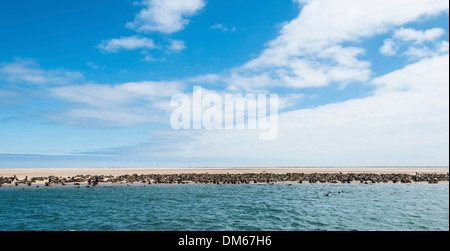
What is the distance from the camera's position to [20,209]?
28.3 meters

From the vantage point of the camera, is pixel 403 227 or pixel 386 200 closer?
pixel 403 227

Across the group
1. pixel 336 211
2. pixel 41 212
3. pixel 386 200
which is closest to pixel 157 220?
pixel 41 212

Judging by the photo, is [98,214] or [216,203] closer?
[98,214]
